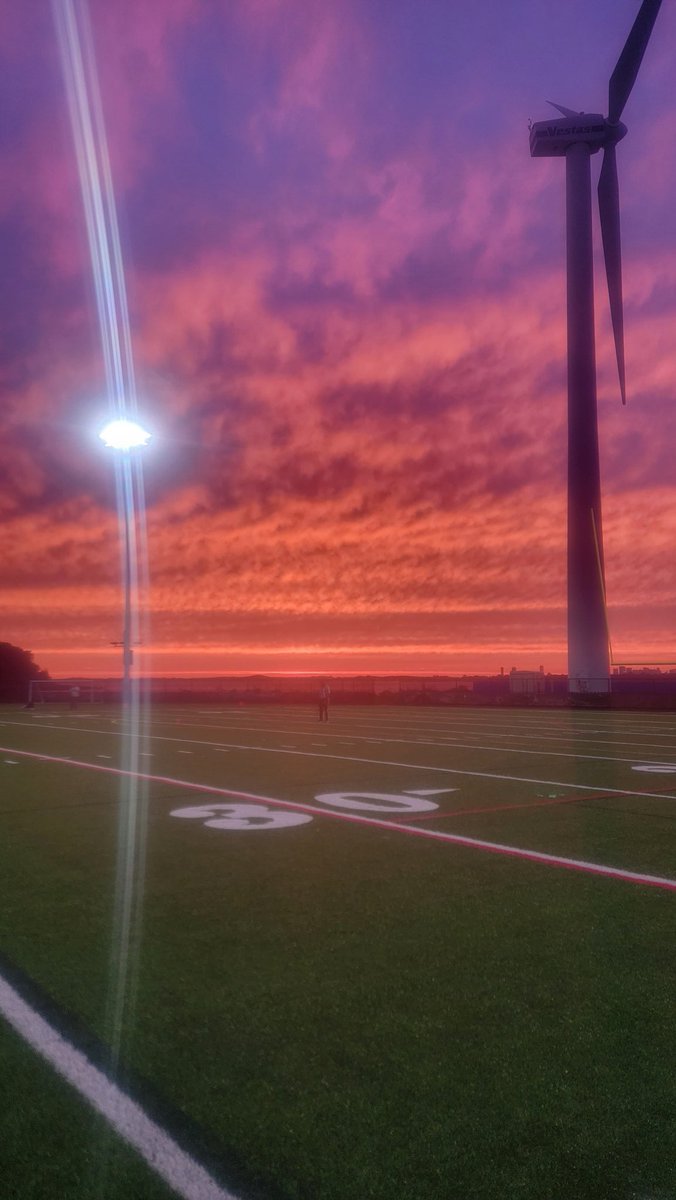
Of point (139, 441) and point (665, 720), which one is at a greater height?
point (139, 441)

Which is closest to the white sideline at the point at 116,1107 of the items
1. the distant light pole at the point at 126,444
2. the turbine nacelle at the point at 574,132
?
the distant light pole at the point at 126,444

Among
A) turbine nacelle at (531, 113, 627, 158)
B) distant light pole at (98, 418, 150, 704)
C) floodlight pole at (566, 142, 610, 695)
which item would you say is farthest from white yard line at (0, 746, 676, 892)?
turbine nacelle at (531, 113, 627, 158)

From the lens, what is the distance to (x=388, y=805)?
10.4 meters

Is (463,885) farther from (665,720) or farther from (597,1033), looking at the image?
(665,720)

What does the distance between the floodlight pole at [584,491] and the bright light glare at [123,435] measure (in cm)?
2173

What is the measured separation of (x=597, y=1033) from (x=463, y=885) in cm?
264

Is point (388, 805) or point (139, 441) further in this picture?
point (139, 441)

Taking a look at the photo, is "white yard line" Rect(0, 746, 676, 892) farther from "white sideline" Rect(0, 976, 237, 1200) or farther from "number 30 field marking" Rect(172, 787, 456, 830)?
"white sideline" Rect(0, 976, 237, 1200)

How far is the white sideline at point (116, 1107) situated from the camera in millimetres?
2740

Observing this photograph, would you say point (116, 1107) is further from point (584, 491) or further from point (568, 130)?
point (568, 130)

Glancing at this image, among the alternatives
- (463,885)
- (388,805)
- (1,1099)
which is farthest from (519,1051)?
(388,805)

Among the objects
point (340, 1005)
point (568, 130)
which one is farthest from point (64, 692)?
point (340, 1005)

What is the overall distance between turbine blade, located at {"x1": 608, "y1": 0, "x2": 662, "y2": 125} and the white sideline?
3725 cm

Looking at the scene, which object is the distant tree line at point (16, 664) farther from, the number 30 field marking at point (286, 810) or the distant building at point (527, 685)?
the number 30 field marking at point (286, 810)
